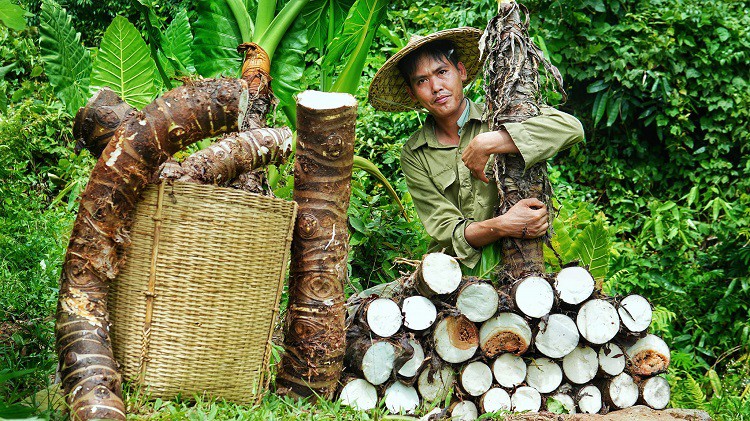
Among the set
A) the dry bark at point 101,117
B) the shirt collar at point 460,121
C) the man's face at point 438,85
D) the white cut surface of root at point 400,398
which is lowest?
the white cut surface of root at point 400,398

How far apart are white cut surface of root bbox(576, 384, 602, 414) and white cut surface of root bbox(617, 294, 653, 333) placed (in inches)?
12.4

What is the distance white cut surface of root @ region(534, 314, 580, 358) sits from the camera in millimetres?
3240

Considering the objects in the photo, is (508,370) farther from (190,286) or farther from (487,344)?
(190,286)

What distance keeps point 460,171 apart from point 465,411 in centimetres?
116

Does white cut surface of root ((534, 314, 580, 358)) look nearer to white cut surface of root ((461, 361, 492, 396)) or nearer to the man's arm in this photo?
white cut surface of root ((461, 361, 492, 396))

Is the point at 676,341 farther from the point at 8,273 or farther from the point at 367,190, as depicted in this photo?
the point at 8,273

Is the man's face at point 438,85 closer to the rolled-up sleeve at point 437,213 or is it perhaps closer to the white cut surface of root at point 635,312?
the rolled-up sleeve at point 437,213

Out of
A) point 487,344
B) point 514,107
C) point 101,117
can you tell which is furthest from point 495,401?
point 101,117

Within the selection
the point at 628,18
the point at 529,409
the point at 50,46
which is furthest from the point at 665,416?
the point at 628,18

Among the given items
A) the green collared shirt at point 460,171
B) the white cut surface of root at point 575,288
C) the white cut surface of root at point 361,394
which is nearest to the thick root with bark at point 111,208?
the white cut surface of root at point 361,394

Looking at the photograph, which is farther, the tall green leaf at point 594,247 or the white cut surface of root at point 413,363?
the tall green leaf at point 594,247

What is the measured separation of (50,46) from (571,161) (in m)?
4.32

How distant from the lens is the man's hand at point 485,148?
3.32 meters

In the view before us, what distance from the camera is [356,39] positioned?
4414 millimetres
